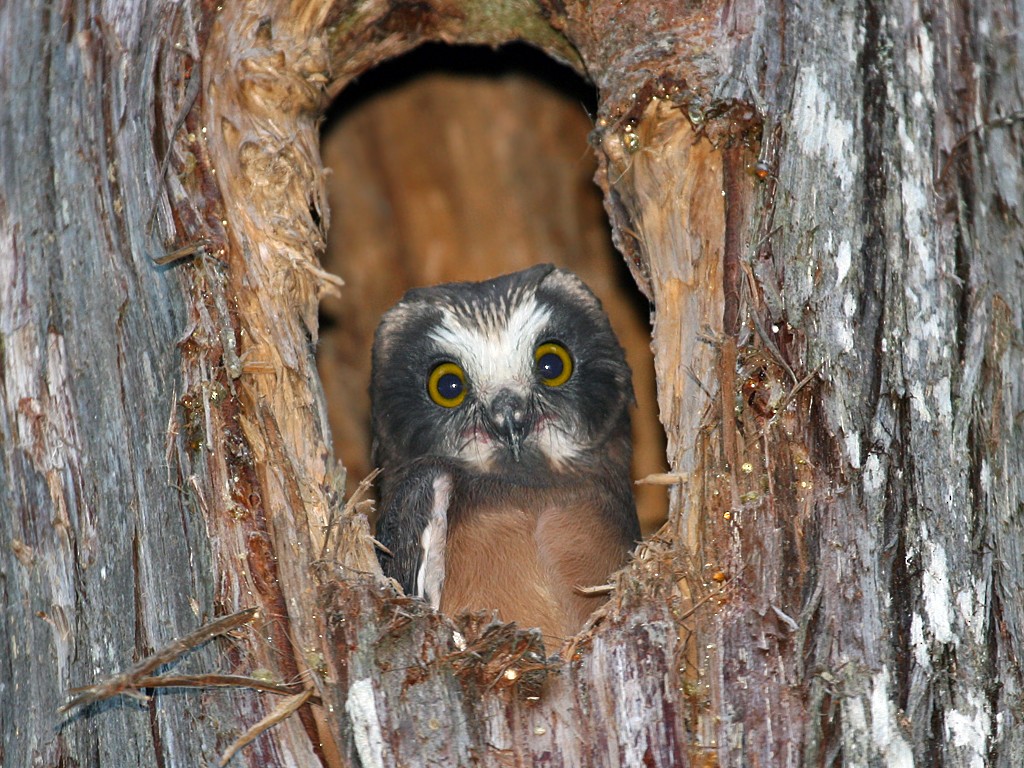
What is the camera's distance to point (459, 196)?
5.94 m

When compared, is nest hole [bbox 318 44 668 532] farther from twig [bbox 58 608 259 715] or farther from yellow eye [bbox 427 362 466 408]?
twig [bbox 58 608 259 715]

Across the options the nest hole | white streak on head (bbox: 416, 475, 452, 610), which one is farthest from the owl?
the nest hole

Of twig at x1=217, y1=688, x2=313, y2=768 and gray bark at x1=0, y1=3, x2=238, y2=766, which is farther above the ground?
gray bark at x1=0, y1=3, x2=238, y2=766

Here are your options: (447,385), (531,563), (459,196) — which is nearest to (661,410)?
(531,563)

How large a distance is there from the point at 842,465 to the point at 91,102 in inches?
101

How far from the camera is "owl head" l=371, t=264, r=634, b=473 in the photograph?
14.2ft

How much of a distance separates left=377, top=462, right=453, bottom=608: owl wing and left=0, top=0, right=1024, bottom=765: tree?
2.10 ft

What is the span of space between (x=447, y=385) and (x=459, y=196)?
1.83 meters

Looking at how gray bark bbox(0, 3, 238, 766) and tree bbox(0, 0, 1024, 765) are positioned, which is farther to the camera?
gray bark bbox(0, 3, 238, 766)

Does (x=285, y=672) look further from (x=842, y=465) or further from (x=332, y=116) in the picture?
(x=332, y=116)

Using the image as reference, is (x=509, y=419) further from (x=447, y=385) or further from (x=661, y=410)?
(x=661, y=410)

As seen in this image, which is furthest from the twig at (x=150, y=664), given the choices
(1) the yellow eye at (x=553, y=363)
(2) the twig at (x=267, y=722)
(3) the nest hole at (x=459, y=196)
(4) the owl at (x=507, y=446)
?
(3) the nest hole at (x=459, y=196)

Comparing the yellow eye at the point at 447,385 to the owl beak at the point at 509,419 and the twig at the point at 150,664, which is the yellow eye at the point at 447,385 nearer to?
the owl beak at the point at 509,419

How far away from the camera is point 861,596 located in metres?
2.84
